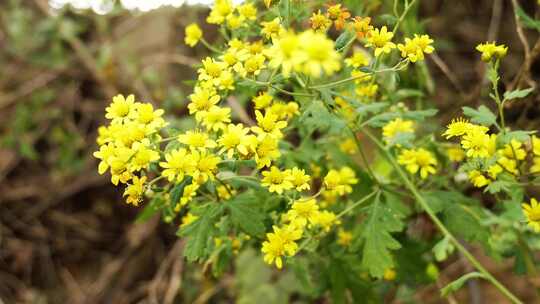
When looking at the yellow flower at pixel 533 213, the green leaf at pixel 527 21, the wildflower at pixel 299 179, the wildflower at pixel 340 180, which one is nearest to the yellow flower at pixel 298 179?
the wildflower at pixel 299 179

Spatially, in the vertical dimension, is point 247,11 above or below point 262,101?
above

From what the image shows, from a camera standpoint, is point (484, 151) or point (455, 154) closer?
point (484, 151)

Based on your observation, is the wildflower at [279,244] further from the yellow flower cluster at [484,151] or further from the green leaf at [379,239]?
the yellow flower cluster at [484,151]

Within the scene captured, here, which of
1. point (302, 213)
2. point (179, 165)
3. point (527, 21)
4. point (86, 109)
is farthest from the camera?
point (86, 109)

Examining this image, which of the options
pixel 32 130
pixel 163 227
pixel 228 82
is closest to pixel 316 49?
pixel 228 82

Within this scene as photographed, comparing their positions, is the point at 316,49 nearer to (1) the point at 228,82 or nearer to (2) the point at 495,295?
(1) the point at 228,82

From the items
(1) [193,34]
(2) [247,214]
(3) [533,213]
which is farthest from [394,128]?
(1) [193,34]

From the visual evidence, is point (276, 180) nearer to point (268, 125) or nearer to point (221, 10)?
point (268, 125)

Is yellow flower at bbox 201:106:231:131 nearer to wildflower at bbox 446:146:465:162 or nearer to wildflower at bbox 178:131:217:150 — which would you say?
wildflower at bbox 178:131:217:150
